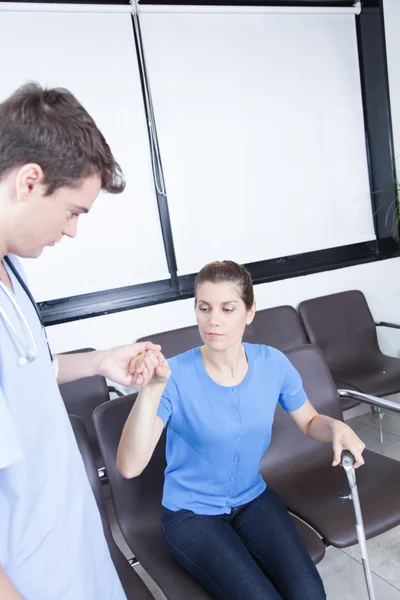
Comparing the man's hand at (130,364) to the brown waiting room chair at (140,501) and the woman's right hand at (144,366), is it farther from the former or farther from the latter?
the brown waiting room chair at (140,501)

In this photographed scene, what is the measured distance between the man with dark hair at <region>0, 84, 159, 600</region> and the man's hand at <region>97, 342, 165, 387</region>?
181mm

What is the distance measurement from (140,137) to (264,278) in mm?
1160

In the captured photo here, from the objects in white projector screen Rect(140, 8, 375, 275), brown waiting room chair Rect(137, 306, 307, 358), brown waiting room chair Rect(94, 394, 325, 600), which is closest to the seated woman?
brown waiting room chair Rect(94, 394, 325, 600)

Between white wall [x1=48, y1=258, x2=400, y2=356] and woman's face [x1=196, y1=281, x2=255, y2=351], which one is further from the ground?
woman's face [x1=196, y1=281, x2=255, y2=351]

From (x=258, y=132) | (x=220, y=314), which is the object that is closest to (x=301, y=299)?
(x=258, y=132)

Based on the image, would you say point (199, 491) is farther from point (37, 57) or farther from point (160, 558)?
point (37, 57)

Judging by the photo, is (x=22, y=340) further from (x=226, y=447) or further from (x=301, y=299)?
(x=301, y=299)

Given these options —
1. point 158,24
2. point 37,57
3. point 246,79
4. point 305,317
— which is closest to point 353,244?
point 305,317

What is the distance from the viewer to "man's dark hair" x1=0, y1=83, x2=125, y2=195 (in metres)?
0.73

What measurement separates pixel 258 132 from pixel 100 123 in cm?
103

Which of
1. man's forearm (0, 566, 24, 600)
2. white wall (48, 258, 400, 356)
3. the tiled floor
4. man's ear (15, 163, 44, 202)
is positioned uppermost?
man's ear (15, 163, 44, 202)

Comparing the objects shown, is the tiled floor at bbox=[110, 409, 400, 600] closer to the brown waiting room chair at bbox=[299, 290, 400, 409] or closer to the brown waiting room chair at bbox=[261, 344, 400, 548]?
the brown waiting room chair at bbox=[261, 344, 400, 548]

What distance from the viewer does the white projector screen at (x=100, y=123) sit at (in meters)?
2.81

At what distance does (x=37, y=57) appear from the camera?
2824 millimetres
